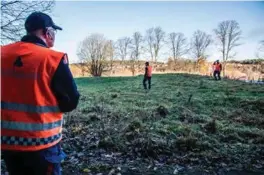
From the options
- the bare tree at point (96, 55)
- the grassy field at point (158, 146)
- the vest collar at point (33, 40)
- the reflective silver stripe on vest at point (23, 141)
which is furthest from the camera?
the bare tree at point (96, 55)

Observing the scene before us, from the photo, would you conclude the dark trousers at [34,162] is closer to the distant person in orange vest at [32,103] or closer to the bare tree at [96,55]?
the distant person in orange vest at [32,103]

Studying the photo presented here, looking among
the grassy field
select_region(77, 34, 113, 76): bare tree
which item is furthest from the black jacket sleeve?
select_region(77, 34, 113, 76): bare tree

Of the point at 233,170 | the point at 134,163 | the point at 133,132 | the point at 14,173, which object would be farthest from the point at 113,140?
the point at 14,173

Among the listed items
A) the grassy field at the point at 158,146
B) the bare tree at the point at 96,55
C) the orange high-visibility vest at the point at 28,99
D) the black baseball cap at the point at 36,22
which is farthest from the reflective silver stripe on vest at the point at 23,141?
the bare tree at the point at 96,55

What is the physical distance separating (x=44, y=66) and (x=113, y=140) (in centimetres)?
530

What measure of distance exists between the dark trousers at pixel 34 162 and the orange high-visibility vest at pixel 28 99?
60mm

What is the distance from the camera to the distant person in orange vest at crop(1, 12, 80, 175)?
2463 millimetres

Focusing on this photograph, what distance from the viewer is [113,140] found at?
7547 mm

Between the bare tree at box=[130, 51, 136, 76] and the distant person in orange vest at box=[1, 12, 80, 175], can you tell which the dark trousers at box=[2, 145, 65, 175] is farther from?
the bare tree at box=[130, 51, 136, 76]

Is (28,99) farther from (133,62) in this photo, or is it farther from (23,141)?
(133,62)

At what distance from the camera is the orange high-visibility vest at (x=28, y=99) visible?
2.46m

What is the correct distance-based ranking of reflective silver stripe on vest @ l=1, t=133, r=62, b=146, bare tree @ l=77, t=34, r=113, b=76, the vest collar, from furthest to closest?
1. bare tree @ l=77, t=34, r=113, b=76
2. the vest collar
3. reflective silver stripe on vest @ l=1, t=133, r=62, b=146

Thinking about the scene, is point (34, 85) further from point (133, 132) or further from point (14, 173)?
point (133, 132)

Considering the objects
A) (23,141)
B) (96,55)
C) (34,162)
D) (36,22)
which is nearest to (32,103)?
(23,141)
